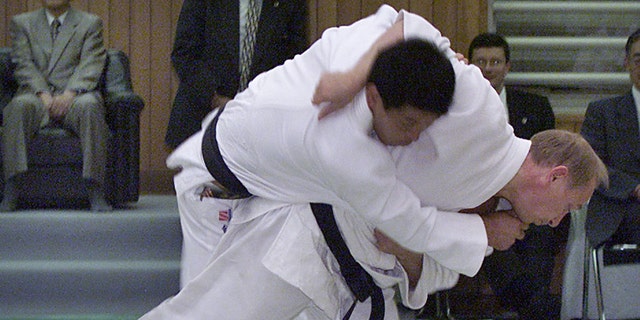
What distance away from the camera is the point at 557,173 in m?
2.32

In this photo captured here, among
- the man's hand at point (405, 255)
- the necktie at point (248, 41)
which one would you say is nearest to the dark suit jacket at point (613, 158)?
the necktie at point (248, 41)

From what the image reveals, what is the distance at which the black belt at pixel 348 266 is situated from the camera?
228 cm

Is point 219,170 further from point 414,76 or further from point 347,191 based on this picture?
point 414,76

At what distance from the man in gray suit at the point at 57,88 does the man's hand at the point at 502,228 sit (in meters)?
3.00

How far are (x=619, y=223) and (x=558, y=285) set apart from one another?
97 cm

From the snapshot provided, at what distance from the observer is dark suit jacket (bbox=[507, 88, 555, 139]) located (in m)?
4.80

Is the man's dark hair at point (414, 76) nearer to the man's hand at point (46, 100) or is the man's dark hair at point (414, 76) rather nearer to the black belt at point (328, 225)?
the black belt at point (328, 225)

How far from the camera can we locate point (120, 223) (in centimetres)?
495

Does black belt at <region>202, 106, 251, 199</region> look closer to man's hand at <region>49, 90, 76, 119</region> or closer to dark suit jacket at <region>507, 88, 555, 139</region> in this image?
dark suit jacket at <region>507, 88, 555, 139</region>

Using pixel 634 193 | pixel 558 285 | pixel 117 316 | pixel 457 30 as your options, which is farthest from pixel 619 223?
pixel 117 316

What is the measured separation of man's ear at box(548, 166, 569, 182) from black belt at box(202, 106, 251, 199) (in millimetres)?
703

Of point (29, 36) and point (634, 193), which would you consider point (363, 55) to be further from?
point (29, 36)

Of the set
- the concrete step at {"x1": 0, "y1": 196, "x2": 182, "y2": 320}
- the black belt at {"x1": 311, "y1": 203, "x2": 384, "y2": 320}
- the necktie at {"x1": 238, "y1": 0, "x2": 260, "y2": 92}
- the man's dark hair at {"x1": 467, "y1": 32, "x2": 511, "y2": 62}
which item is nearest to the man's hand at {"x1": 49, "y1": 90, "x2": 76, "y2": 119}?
the concrete step at {"x1": 0, "y1": 196, "x2": 182, "y2": 320}

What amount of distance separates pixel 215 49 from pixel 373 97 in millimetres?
2689
